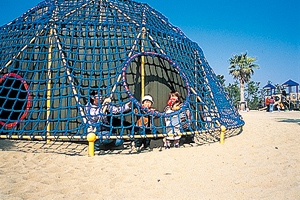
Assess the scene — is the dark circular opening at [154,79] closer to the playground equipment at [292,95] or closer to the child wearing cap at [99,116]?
the child wearing cap at [99,116]

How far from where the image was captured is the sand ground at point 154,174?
2385 millimetres

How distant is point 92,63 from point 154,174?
10.0 ft

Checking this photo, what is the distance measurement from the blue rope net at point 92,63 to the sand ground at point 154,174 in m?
0.84

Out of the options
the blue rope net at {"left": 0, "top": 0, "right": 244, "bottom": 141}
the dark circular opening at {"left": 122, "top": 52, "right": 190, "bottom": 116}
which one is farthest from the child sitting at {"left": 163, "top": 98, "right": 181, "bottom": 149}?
the dark circular opening at {"left": 122, "top": 52, "right": 190, "bottom": 116}

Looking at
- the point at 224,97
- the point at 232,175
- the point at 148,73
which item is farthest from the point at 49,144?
the point at 224,97

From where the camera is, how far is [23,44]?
15.8 feet

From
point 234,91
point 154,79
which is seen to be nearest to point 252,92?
point 234,91

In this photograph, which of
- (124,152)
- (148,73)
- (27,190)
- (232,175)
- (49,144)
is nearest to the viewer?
(27,190)

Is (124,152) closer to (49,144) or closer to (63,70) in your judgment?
(49,144)

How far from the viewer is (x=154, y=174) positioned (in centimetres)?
294

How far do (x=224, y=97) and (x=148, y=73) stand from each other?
92.7 inches

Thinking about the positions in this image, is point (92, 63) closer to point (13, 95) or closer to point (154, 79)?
point (154, 79)

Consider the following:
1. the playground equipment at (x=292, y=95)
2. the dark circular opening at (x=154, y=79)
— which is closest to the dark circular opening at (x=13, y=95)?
the dark circular opening at (x=154, y=79)

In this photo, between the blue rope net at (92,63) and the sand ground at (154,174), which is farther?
the blue rope net at (92,63)
